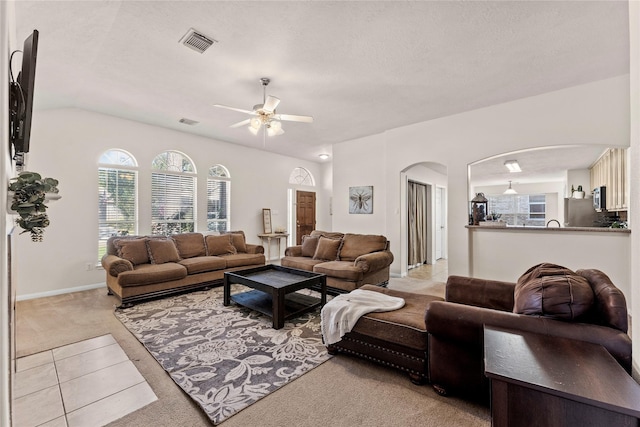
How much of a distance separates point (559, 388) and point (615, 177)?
5313mm

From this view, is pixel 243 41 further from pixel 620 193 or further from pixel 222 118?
pixel 620 193

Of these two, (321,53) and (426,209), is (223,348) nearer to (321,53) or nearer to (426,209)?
(321,53)

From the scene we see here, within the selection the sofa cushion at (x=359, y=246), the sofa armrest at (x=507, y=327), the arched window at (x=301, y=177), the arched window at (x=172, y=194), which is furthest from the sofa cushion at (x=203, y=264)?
the arched window at (x=301, y=177)

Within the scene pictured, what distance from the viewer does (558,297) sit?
156 cm

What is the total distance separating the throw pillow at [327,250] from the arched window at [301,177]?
345 cm

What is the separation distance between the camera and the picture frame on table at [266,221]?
23.5 ft

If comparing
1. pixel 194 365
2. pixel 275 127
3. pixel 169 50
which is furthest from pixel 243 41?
pixel 194 365

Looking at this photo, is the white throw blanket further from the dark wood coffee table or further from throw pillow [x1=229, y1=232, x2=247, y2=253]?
throw pillow [x1=229, y1=232, x2=247, y2=253]

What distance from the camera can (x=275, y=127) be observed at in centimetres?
363

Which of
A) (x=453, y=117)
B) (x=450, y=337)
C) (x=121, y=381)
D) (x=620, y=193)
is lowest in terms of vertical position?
(x=121, y=381)

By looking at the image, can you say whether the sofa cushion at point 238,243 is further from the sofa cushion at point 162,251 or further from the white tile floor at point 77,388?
the white tile floor at point 77,388

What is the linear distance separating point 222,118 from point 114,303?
3261mm

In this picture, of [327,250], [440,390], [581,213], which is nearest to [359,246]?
[327,250]

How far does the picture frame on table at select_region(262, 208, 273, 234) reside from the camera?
23.5 ft
